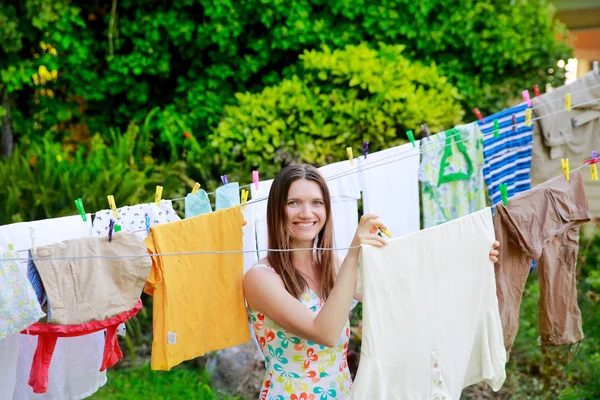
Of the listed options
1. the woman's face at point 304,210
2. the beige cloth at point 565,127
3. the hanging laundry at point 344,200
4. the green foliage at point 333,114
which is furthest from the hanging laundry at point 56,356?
the beige cloth at point 565,127

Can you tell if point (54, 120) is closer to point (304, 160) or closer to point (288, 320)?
point (304, 160)

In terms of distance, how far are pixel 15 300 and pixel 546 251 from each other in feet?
7.06

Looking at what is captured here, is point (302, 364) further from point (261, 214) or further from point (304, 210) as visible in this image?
point (261, 214)

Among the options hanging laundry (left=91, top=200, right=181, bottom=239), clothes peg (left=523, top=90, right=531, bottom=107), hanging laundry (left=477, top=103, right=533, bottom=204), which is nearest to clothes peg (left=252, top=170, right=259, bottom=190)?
hanging laundry (left=91, top=200, right=181, bottom=239)

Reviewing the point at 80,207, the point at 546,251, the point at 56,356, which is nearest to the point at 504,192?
the point at 546,251

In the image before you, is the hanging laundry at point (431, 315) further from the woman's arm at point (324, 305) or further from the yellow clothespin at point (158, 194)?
the yellow clothespin at point (158, 194)

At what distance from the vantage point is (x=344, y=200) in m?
4.15

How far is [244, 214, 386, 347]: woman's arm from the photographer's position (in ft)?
7.68

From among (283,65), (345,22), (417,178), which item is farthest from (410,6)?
(417,178)

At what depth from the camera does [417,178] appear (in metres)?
4.34

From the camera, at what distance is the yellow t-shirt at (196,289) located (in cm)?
271

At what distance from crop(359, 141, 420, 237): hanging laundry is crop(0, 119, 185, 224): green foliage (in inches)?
73.1

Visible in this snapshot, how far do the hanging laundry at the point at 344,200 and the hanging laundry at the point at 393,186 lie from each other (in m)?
0.05

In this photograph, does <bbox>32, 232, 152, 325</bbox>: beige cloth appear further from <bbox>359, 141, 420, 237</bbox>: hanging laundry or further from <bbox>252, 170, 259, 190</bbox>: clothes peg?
<bbox>359, 141, 420, 237</bbox>: hanging laundry
